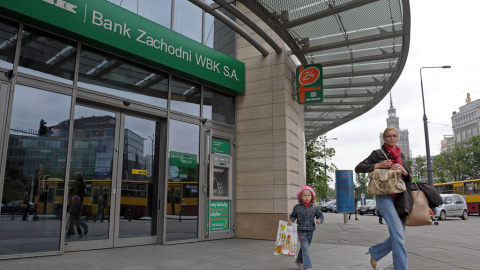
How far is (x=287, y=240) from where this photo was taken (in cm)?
518

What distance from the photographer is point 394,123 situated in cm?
15588

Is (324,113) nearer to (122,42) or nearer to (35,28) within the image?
(122,42)

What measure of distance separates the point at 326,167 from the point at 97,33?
2317cm

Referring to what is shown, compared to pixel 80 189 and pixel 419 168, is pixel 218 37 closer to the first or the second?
pixel 80 189

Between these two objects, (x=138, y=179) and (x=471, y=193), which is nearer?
(x=138, y=179)

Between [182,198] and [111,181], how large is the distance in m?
1.73

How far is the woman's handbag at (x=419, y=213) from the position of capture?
4.01 meters

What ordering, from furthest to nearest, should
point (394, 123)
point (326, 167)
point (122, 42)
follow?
point (394, 123)
point (326, 167)
point (122, 42)

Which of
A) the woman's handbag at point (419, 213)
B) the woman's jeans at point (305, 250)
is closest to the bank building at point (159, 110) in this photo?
the woman's jeans at point (305, 250)

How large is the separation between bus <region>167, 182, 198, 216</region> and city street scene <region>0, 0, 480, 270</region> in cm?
4

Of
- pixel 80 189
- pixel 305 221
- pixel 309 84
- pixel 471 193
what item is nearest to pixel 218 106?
pixel 309 84

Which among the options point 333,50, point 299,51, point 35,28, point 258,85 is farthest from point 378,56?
point 35,28

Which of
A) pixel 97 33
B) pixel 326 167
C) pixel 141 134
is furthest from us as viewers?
pixel 326 167

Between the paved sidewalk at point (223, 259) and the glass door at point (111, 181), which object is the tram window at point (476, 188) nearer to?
the paved sidewalk at point (223, 259)
